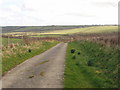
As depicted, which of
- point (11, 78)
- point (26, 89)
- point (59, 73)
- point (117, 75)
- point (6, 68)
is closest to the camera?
point (26, 89)

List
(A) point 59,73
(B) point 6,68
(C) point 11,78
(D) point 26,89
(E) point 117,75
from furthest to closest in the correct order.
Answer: (B) point 6,68 → (A) point 59,73 → (C) point 11,78 → (E) point 117,75 → (D) point 26,89

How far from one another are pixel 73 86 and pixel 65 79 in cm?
168

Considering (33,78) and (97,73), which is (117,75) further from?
(33,78)

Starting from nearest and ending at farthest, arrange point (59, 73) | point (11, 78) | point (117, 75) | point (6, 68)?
point (117, 75), point (11, 78), point (59, 73), point (6, 68)

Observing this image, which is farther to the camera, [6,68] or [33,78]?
[6,68]

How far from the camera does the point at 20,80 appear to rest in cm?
1318

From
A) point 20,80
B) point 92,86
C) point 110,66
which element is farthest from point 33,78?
point 110,66

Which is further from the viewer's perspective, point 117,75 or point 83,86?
point 117,75

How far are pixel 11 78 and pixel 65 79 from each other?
173 inches

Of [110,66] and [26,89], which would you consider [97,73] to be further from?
[26,89]

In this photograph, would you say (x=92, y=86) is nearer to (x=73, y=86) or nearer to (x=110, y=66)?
(x=73, y=86)

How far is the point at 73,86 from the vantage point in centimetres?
1134

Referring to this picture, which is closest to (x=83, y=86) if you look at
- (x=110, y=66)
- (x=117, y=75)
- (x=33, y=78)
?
(x=117, y=75)

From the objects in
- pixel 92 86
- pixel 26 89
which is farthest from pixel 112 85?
pixel 26 89
